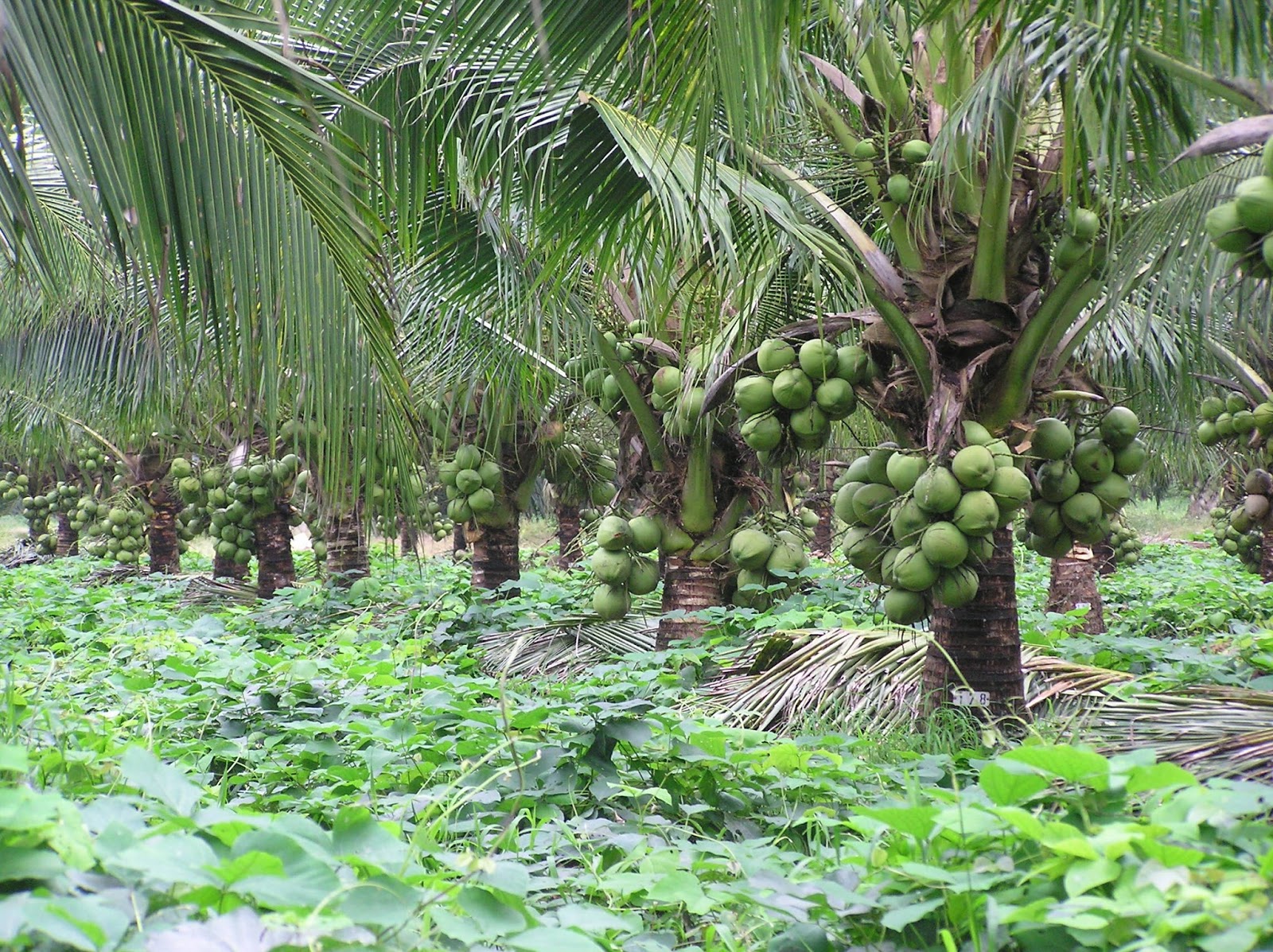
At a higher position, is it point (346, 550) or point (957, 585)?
point (957, 585)

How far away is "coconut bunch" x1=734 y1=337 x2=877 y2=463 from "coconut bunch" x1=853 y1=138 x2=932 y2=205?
534 mm

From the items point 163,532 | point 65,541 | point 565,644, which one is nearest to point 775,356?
point 565,644

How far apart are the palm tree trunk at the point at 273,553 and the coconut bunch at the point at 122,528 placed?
3206 mm

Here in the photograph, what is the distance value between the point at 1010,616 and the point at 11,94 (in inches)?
125

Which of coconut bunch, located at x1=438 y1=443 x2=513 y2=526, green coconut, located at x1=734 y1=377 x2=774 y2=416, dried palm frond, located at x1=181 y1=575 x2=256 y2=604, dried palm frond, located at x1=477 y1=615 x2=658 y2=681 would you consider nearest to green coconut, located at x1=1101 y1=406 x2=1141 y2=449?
green coconut, located at x1=734 y1=377 x2=774 y2=416

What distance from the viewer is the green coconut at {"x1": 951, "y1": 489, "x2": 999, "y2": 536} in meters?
3.31

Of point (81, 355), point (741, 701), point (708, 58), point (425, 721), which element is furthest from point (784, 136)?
point (81, 355)

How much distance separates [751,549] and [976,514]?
99.6 inches

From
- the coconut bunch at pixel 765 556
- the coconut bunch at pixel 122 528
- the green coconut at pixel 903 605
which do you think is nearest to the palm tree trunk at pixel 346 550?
the coconut bunch at pixel 122 528

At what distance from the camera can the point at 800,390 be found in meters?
3.86

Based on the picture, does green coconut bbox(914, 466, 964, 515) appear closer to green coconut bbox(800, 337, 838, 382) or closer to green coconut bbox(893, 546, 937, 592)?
green coconut bbox(893, 546, 937, 592)

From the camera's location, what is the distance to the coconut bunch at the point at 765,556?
5.81 meters

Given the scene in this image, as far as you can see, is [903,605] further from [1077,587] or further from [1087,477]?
[1077,587]

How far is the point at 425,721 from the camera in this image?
3.27 m
